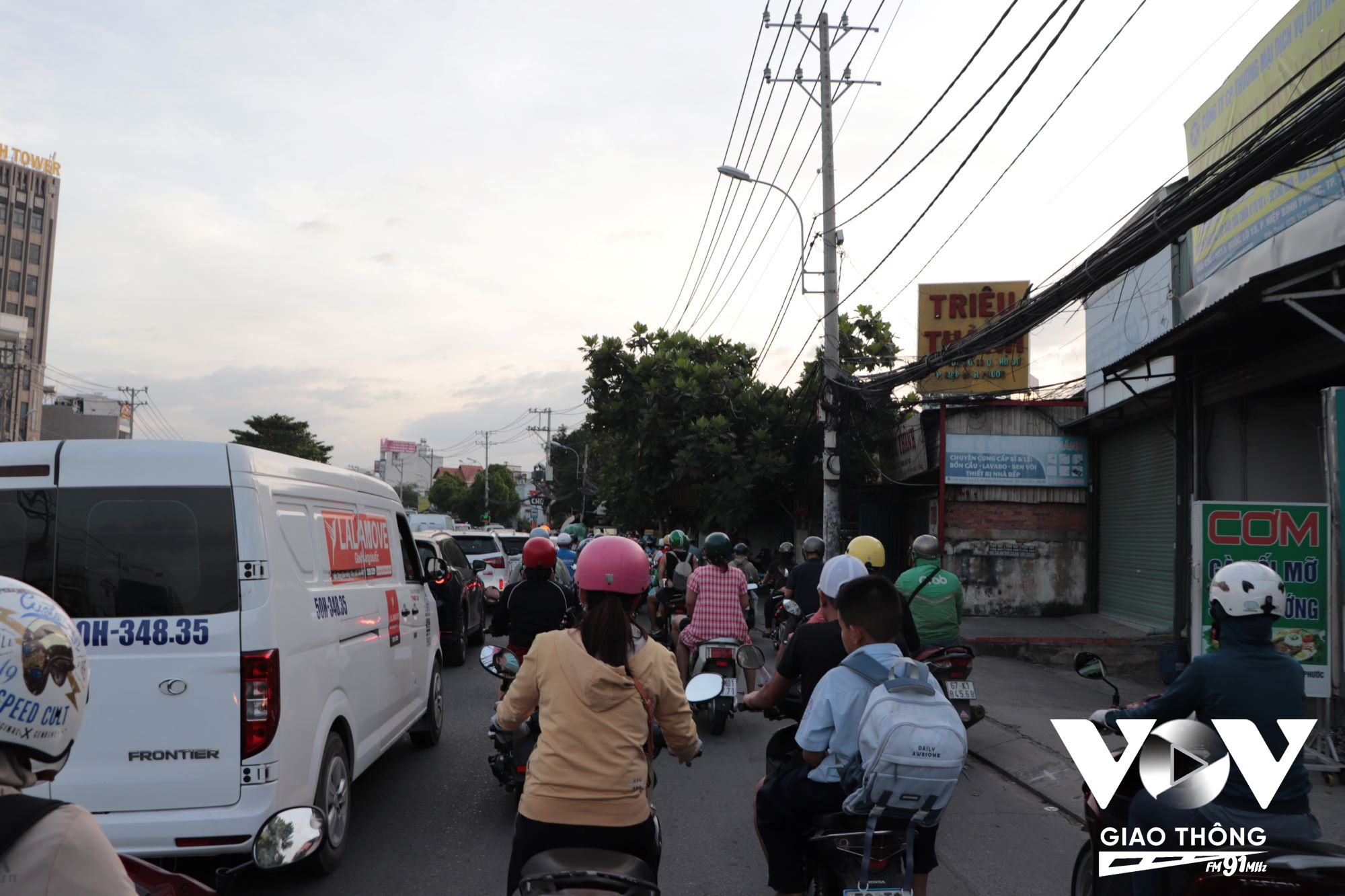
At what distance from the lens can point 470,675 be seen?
1184 cm

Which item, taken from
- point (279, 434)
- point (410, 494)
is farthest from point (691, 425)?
point (410, 494)

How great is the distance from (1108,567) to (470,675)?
10.2m

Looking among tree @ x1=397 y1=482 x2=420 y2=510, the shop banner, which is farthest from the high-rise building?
the shop banner

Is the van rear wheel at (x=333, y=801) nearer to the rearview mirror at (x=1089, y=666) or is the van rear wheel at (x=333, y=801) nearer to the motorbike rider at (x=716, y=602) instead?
the rearview mirror at (x=1089, y=666)

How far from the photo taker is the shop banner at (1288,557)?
749cm

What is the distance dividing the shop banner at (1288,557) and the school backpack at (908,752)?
5.15 m

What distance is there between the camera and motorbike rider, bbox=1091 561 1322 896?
10.5ft

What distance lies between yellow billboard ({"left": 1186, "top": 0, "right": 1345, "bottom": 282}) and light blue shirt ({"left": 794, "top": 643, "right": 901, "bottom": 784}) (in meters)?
8.13

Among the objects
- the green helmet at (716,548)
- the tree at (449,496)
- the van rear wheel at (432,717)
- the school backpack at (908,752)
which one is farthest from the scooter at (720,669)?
the tree at (449,496)

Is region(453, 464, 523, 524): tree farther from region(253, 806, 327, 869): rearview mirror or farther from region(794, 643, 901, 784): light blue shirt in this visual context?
region(253, 806, 327, 869): rearview mirror

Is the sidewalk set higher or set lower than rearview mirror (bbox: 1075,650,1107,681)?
lower

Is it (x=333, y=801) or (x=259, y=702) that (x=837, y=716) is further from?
(x=333, y=801)

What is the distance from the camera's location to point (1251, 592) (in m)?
3.28

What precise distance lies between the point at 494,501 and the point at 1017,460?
275 ft
